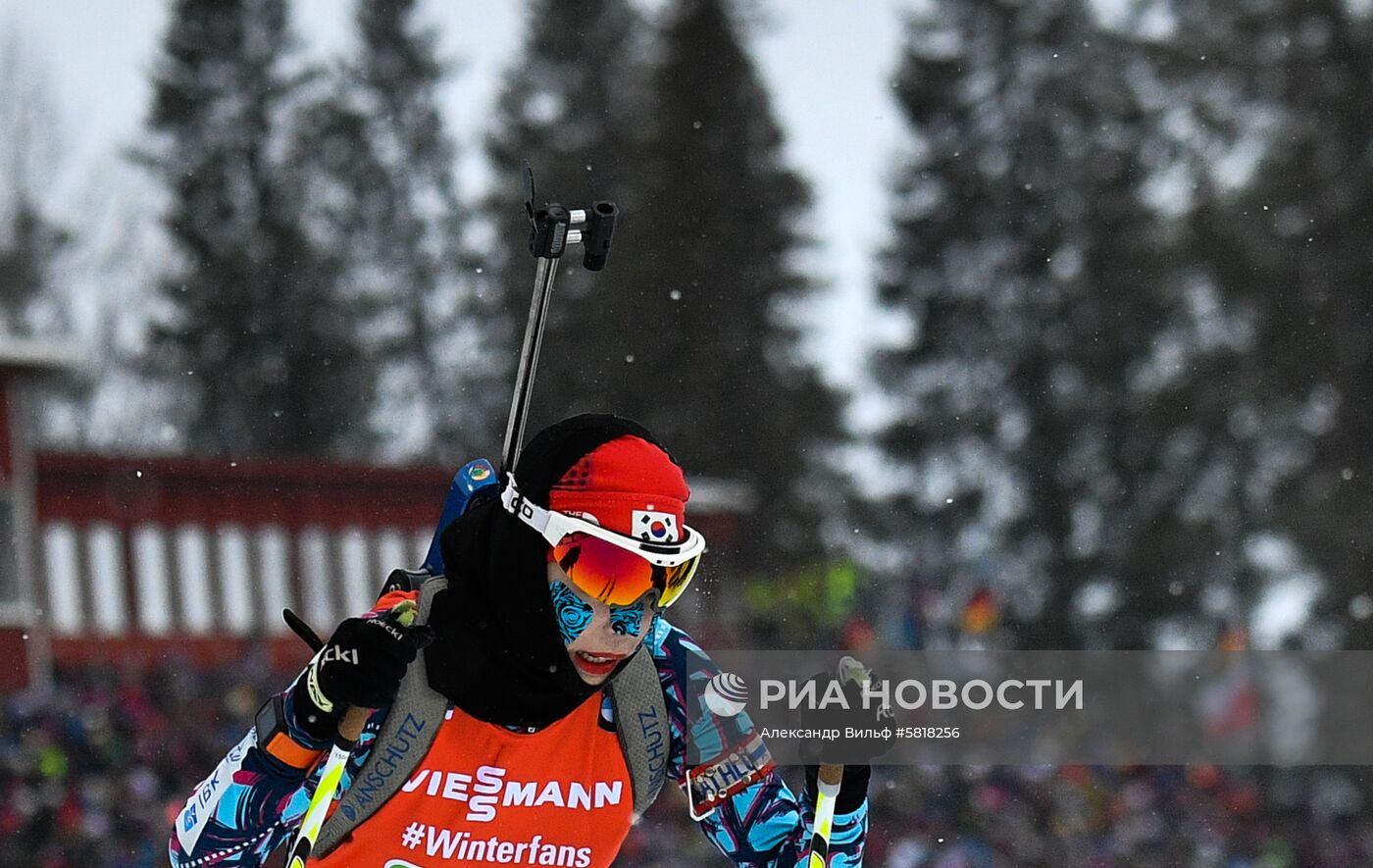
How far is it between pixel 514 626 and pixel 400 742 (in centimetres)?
25

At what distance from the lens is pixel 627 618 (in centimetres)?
271

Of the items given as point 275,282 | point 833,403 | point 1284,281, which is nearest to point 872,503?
point 833,403

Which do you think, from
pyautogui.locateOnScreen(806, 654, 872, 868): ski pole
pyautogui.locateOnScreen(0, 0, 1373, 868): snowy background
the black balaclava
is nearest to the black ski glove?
the black balaclava

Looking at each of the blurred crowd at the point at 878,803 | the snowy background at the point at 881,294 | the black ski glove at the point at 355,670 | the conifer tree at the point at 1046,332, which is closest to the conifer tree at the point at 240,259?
the snowy background at the point at 881,294

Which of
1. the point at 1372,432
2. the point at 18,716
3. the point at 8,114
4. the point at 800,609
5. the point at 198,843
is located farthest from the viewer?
the point at 8,114

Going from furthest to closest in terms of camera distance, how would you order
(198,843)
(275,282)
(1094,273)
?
(275,282), (1094,273), (198,843)

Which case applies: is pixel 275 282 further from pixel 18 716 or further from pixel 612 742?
pixel 612 742

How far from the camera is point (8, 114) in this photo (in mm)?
24188

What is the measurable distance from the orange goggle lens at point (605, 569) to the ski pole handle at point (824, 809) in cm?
38

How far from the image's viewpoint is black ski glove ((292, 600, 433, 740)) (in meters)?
2.42

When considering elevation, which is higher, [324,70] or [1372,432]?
[324,70]

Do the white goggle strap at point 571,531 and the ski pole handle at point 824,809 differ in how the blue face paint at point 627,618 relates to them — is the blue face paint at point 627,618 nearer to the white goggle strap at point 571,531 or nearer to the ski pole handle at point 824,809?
the white goggle strap at point 571,531

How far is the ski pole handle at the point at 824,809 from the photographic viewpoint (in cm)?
269

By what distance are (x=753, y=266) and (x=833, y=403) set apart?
1.79 metres
